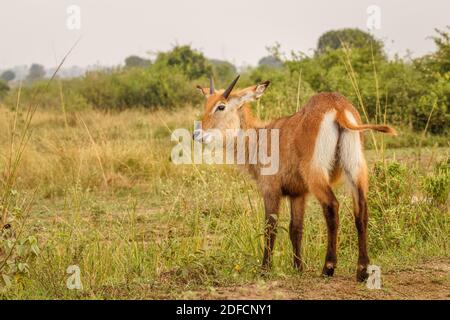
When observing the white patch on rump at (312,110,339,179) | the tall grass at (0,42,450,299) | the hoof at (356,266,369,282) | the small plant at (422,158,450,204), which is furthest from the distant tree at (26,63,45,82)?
the hoof at (356,266,369,282)

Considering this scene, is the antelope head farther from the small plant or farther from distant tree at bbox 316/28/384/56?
distant tree at bbox 316/28/384/56

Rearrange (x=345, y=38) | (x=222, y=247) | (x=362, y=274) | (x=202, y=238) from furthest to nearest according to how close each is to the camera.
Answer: (x=345, y=38) < (x=202, y=238) < (x=222, y=247) < (x=362, y=274)

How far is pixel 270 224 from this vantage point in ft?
18.9

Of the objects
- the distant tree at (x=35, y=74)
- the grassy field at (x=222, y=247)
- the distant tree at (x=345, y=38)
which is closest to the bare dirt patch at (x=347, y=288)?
the grassy field at (x=222, y=247)

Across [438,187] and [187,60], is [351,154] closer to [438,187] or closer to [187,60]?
[438,187]

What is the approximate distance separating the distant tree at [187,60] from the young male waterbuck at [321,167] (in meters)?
17.3

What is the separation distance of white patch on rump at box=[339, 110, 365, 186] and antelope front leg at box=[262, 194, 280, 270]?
28.4 inches

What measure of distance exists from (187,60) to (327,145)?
18522 millimetres

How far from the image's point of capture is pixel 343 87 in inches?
534

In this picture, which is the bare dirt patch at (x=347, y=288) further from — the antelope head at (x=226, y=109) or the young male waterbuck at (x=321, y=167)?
the antelope head at (x=226, y=109)
